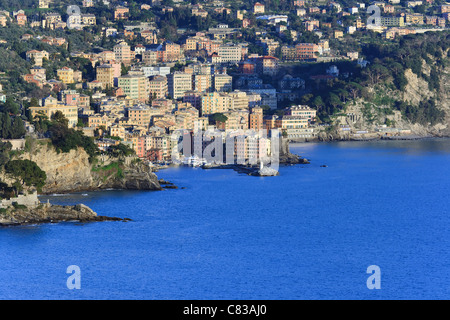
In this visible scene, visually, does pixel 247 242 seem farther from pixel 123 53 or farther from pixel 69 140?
pixel 123 53

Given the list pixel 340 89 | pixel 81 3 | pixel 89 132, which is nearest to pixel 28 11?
pixel 81 3

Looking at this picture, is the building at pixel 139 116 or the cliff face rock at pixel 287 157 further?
the building at pixel 139 116

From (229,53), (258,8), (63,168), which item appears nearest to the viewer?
(63,168)

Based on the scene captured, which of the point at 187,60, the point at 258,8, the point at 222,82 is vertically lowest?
the point at 222,82

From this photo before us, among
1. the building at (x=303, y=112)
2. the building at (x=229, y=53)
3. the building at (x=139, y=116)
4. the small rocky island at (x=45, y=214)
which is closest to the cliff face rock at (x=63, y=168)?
the small rocky island at (x=45, y=214)

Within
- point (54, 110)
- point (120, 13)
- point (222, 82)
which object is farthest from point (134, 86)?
point (120, 13)

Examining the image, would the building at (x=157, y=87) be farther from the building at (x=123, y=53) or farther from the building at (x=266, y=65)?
the building at (x=266, y=65)

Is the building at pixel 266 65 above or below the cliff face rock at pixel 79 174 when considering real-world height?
above
